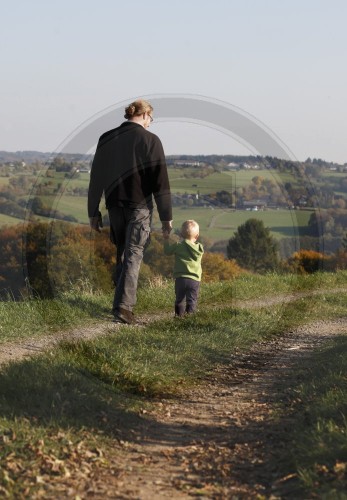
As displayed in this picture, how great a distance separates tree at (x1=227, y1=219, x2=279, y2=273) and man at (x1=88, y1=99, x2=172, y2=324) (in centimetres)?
1335

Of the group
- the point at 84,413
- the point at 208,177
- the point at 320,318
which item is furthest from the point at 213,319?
the point at 208,177

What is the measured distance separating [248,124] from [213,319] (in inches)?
135

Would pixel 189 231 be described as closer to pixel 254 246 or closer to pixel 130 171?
pixel 130 171

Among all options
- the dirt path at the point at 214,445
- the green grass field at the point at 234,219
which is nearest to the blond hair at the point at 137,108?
the dirt path at the point at 214,445

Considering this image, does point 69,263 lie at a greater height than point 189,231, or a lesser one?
lesser

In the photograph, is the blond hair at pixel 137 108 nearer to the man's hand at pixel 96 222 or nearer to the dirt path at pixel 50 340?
the man's hand at pixel 96 222

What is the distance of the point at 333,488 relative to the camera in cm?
454

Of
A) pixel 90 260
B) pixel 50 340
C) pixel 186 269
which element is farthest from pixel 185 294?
pixel 90 260

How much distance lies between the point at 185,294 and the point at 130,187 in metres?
1.88

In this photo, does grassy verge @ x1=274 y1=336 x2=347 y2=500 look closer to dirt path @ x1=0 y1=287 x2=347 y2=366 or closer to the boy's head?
dirt path @ x1=0 y1=287 x2=347 y2=366

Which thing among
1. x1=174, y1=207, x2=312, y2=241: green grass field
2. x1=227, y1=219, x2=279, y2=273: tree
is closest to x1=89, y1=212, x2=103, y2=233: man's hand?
x1=174, y1=207, x2=312, y2=241: green grass field

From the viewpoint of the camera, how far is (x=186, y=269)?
11148 mm

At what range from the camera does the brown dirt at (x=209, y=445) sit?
15.9ft

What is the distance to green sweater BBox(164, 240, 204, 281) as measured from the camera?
11.2 m
